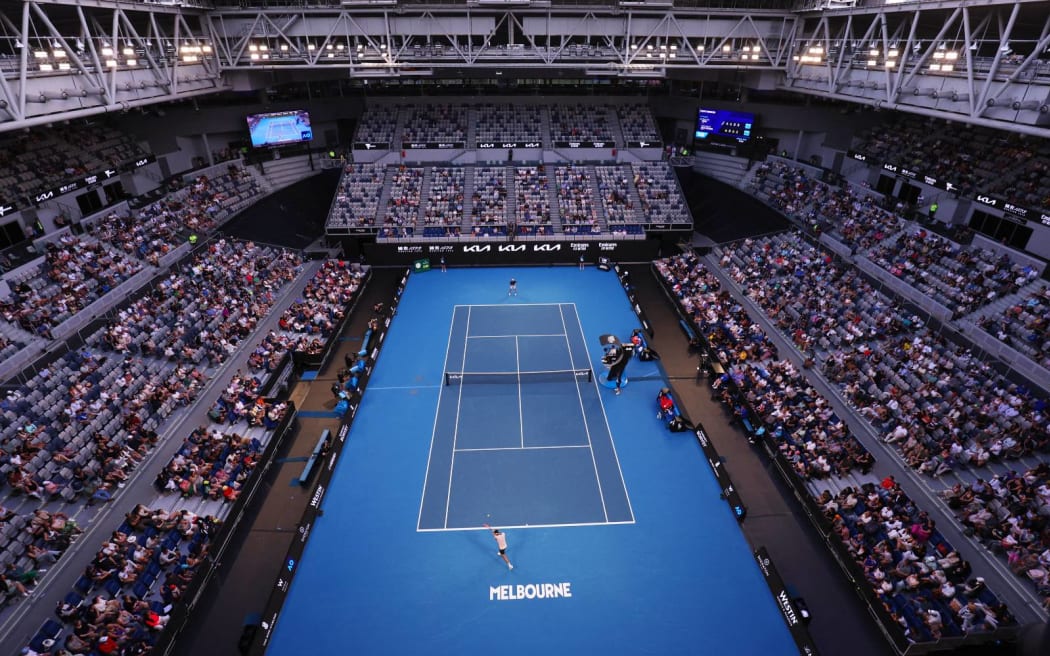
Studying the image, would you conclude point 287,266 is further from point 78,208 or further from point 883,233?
point 883,233

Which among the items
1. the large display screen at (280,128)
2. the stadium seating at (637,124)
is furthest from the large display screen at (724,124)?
the large display screen at (280,128)

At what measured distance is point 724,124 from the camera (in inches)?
1544

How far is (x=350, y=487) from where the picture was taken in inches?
688

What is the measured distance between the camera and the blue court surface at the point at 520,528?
13.2 m

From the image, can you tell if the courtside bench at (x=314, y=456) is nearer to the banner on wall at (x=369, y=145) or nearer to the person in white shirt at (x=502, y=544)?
the person in white shirt at (x=502, y=544)

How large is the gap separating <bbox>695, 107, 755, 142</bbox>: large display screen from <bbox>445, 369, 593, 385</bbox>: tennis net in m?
26.0

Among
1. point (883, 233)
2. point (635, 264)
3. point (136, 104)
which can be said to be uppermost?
point (136, 104)

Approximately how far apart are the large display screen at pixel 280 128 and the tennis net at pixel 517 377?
26667mm

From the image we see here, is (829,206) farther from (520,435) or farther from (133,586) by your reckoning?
(133,586)

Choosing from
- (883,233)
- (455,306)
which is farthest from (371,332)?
(883,233)

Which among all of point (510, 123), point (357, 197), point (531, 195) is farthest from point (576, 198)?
point (357, 197)

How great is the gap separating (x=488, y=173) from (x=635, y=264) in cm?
1363

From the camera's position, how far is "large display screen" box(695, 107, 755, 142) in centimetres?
3822

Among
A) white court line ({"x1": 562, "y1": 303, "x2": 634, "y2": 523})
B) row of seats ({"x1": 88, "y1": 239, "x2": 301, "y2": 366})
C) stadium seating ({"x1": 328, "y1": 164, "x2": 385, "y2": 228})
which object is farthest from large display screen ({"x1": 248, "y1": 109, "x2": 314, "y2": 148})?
white court line ({"x1": 562, "y1": 303, "x2": 634, "y2": 523})
